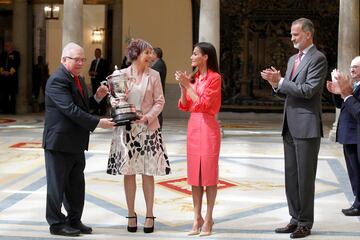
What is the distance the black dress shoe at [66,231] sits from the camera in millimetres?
5707

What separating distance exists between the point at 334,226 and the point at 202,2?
7.47 meters

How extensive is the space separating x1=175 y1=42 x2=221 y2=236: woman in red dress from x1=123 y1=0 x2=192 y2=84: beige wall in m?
12.1

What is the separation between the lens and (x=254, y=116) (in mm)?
17969

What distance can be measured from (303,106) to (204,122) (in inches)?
34.4

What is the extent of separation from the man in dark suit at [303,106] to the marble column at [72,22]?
7.44 metres

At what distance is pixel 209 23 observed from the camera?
1273 cm

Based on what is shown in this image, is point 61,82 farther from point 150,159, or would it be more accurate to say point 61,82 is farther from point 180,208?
point 180,208

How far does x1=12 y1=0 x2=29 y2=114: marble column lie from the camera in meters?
18.0

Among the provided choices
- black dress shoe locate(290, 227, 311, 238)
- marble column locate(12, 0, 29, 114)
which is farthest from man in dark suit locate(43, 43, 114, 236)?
marble column locate(12, 0, 29, 114)

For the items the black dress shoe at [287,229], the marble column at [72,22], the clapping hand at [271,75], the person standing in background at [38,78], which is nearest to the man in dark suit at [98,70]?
the person standing in background at [38,78]

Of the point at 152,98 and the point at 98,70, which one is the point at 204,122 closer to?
the point at 152,98

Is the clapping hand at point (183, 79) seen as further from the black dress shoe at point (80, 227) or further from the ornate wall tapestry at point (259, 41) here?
the ornate wall tapestry at point (259, 41)

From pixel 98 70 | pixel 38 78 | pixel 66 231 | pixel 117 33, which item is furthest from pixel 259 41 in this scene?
pixel 66 231

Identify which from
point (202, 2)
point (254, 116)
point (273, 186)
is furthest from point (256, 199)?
point (254, 116)
